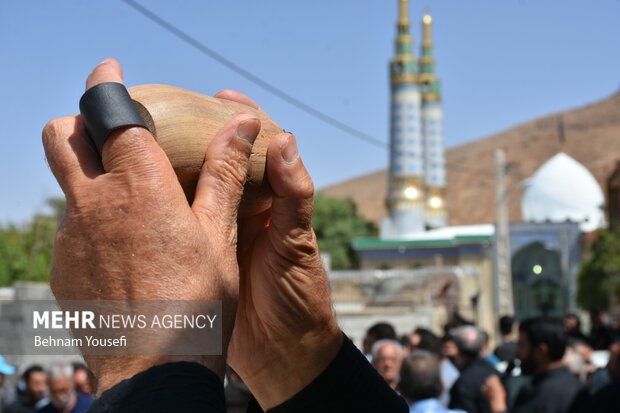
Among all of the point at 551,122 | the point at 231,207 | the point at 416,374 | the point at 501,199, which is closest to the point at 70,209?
the point at 231,207

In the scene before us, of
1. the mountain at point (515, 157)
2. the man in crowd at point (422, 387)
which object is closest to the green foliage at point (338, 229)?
the man in crowd at point (422, 387)

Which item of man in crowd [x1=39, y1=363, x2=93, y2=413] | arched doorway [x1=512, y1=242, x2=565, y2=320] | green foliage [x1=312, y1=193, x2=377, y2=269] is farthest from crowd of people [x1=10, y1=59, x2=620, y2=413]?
green foliage [x1=312, y1=193, x2=377, y2=269]

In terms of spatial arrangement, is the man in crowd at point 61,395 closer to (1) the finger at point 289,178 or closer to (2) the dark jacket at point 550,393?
(2) the dark jacket at point 550,393

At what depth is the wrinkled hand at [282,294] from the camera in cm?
144

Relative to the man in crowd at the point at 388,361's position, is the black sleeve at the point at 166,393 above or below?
above

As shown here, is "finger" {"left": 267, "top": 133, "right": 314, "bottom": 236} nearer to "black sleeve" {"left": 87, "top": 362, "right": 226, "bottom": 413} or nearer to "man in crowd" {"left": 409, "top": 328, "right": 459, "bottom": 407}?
"black sleeve" {"left": 87, "top": 362, "right": 226, "bottom": 413}

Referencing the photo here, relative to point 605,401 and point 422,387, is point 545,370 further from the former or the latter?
point 422,387

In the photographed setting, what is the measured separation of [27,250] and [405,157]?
67.2ft

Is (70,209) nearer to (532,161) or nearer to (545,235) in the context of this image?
(545,235)

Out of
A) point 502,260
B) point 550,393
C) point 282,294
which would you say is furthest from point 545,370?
point 502,260

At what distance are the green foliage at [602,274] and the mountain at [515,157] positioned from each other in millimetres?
66119

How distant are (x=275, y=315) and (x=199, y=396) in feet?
1.51

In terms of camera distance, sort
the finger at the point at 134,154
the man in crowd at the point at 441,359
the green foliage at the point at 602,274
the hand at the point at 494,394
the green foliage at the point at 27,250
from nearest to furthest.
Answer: the finger at the point at 134,154, the hand at the point at 494,394, the man in crowd at the point at 441,359, the green foliage at the point at 27,250, the green foliage at the point at 602,274

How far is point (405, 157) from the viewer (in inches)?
1906
